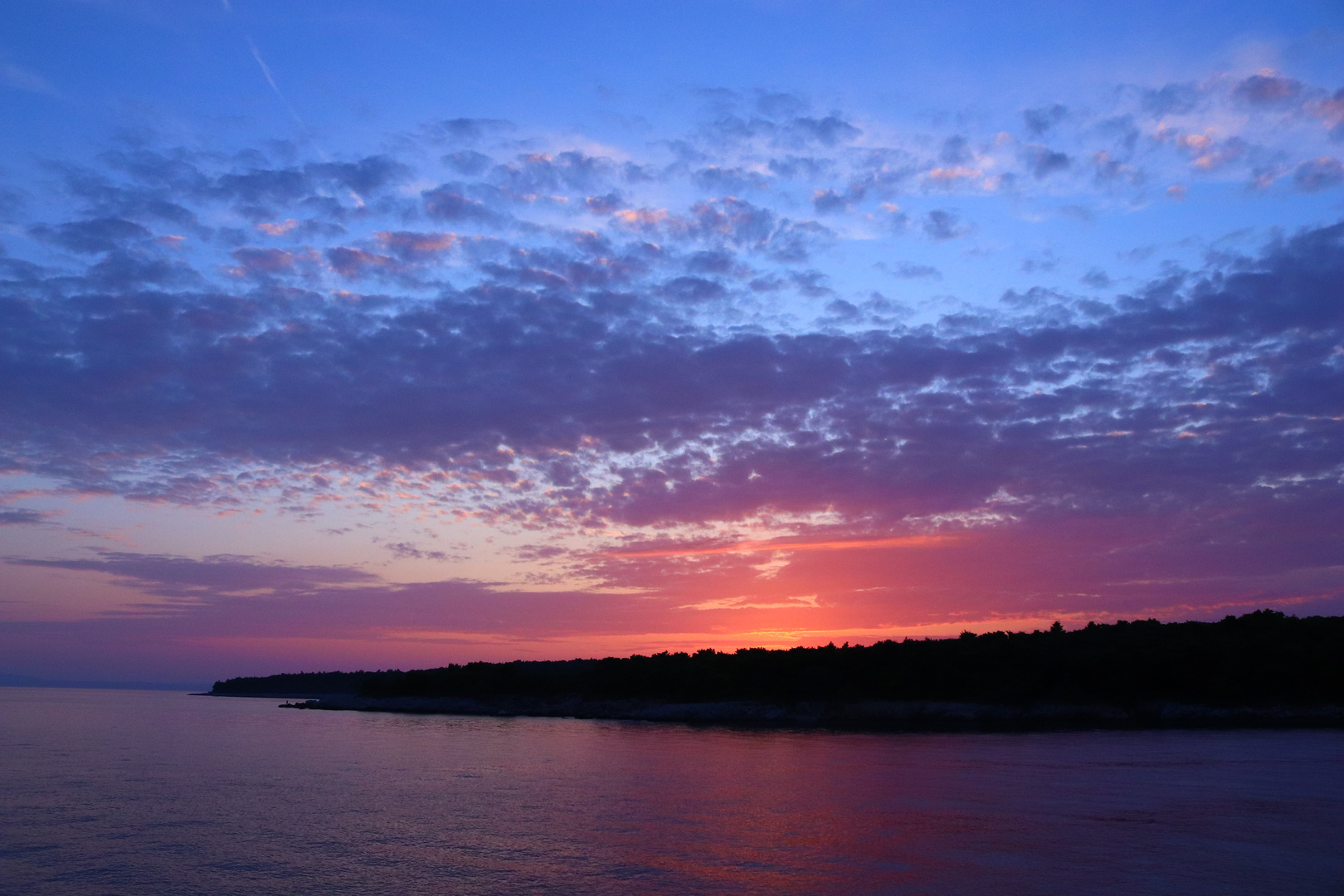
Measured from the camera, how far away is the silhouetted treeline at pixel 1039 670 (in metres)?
65.0

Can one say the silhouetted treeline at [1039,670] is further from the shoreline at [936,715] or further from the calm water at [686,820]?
the calm water at [686,820]

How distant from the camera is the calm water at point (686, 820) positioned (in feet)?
59.4

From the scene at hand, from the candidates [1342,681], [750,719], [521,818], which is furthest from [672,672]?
[521,818]

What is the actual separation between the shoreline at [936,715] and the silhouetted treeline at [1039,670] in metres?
0.81

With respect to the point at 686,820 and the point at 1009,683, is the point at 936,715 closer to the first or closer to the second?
the point at 1009,683

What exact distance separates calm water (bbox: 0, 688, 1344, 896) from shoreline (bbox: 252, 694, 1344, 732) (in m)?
14.9

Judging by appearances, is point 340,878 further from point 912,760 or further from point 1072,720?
point 1072,720

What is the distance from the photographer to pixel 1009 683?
234ft

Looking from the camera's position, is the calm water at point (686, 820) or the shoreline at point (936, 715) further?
the shoreline at point (936, 715)

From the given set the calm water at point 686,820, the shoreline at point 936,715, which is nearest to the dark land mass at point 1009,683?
the shoreline at point 936,715

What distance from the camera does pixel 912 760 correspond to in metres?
40.9

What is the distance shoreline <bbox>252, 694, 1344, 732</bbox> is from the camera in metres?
61.9

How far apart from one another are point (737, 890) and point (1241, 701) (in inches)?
2409

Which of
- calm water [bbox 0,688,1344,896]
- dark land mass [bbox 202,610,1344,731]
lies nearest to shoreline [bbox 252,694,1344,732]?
dark land mass [bbox 202,610,1344,731]
